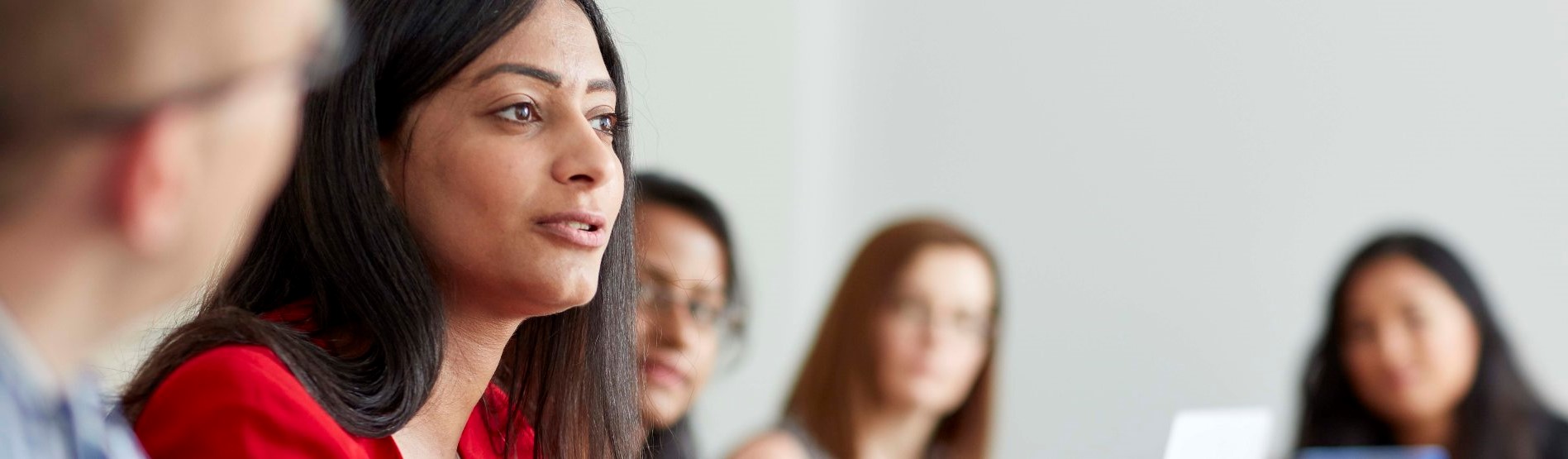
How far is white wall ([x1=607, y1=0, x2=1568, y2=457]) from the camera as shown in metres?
3.55

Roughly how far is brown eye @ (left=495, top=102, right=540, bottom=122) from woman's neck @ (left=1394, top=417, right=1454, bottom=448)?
232 centimetres

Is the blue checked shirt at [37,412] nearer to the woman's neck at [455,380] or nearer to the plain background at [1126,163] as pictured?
the woman's neck at [455,380]

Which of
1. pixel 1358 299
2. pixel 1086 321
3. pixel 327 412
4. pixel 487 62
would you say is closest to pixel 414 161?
pixel 487 62

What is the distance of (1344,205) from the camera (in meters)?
3.69

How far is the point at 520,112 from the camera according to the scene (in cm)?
113

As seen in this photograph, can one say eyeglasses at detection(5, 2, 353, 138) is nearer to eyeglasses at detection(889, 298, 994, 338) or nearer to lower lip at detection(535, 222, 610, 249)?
lower lip at detection(535, 222, 610, 249)

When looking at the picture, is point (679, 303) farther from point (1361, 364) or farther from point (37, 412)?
point (37, 412)

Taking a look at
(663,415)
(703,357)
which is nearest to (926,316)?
(703,357)

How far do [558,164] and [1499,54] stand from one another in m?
3.11

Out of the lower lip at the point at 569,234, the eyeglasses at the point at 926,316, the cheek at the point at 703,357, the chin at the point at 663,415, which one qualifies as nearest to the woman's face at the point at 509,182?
the lower lip at the point at 569,234

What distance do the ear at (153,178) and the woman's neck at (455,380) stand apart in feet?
2.34

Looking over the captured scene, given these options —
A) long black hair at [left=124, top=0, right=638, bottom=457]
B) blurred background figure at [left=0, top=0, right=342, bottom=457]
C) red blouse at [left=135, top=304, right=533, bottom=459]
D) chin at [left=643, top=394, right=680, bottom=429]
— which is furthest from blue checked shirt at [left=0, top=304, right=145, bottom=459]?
chin at [left=643, top=394, right=680, bottom=429]

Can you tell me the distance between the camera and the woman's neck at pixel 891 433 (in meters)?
2.42

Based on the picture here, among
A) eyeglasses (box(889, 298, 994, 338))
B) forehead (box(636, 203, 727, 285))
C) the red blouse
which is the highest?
forehead (box(636, 203, 727, 285))
